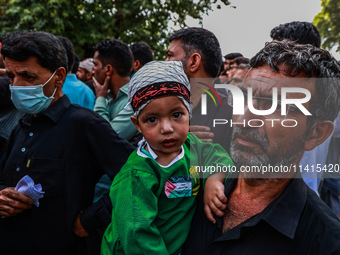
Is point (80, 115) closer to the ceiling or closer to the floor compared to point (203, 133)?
closer to the ceiling

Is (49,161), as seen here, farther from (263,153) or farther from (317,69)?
(317,69)

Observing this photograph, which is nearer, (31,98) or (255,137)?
(255,137)

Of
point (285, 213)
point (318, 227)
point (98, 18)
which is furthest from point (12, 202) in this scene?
point (98, 18)

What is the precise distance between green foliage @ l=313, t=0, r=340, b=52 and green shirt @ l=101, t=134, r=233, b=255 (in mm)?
14358


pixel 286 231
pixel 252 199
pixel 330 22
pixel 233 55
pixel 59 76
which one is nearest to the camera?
pixel 286 231

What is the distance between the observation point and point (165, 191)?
169 centimetres

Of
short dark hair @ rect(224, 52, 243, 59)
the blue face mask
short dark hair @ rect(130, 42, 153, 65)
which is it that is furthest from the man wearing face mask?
short dark hair @ rect(224, 52, 243, 59)

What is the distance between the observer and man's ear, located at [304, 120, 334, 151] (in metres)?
1.59

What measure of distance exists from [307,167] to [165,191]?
141 cm

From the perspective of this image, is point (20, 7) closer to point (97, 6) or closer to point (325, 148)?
point (97, 6)

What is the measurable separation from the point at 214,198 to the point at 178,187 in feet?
0.65

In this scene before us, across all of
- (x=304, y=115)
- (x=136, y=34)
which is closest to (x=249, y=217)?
(x=304, y=115)

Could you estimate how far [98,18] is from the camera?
13.7 meters

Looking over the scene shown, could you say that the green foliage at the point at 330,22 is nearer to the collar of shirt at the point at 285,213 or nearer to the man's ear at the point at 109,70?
the man's ear at the point at 109,70
